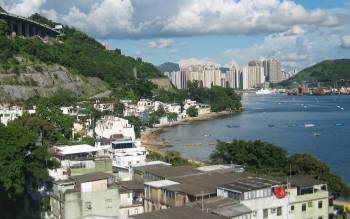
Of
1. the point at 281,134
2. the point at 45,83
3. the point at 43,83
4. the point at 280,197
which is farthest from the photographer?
the point at 281,134

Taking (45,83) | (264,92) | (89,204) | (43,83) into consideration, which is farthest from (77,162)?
(264,92)

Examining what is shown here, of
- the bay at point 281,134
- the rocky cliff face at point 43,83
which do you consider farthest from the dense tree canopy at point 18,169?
the rocky cliff face at point 43,83

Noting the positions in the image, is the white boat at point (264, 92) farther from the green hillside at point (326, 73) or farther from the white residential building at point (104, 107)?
the white residential building at point (104, 107)

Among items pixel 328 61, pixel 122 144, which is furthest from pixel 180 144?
pixel 328 61

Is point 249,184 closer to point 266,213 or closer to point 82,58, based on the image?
point 266,213

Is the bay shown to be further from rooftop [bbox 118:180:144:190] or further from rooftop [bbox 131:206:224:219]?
rooftop [bbox 131:206:224:219]
